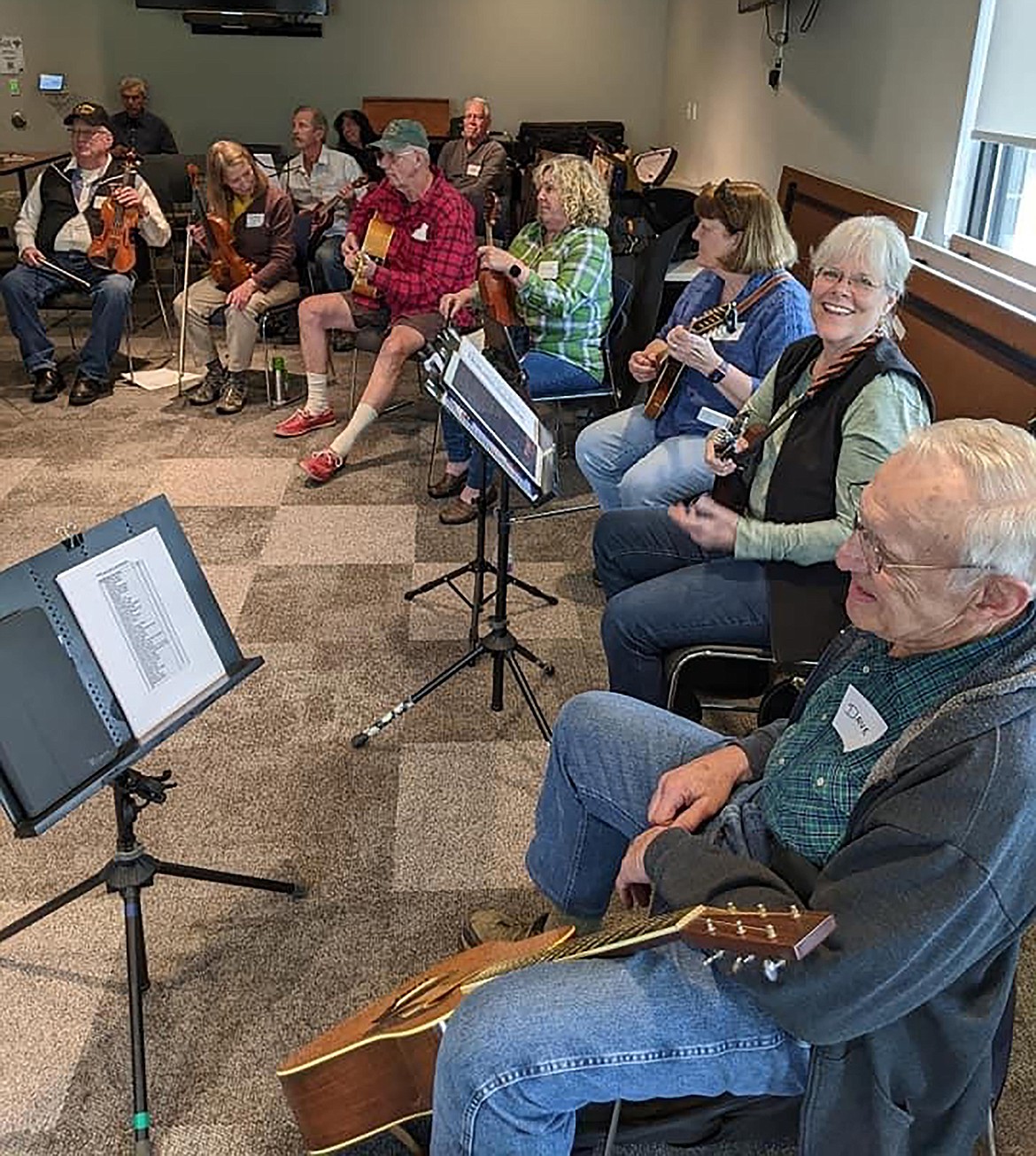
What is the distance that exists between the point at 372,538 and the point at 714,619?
1.67 meters

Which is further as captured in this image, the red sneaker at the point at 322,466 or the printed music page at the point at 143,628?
the red sneaker at the point at 322,466

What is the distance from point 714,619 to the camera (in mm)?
2006

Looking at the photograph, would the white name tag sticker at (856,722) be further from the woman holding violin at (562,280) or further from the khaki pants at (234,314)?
the khaki pants at (234,314)

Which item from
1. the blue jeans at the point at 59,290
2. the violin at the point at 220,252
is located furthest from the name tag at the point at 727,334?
the blue jeans at the point at 59,290

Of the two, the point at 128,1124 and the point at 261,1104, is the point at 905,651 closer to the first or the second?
the point at 261,1104

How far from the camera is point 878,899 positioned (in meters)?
1.02

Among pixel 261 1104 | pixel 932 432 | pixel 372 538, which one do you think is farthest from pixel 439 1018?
pixel 372 538

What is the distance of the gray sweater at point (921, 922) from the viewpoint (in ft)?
3.24

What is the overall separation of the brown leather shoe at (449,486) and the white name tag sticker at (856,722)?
8.51 feet

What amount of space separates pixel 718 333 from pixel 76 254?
3.39 metres

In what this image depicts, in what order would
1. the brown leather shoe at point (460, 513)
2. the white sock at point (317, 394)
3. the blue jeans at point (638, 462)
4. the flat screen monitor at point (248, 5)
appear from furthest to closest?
1. the flat screen monitor at point (248, 5)
2. the white sock at point (317, 394)
3. the brown leather shoe at point (460, 513)
4. the blue jeans at point (638, 462)

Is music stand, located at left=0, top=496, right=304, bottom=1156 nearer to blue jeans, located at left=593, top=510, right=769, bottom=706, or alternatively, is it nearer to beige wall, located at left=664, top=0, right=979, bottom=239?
blue jeans, located at left=593, top=510, right=769, bottom=706

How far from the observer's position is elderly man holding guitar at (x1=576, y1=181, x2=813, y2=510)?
101 inches

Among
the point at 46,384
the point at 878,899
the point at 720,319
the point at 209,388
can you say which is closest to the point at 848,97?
the point at 720,319
